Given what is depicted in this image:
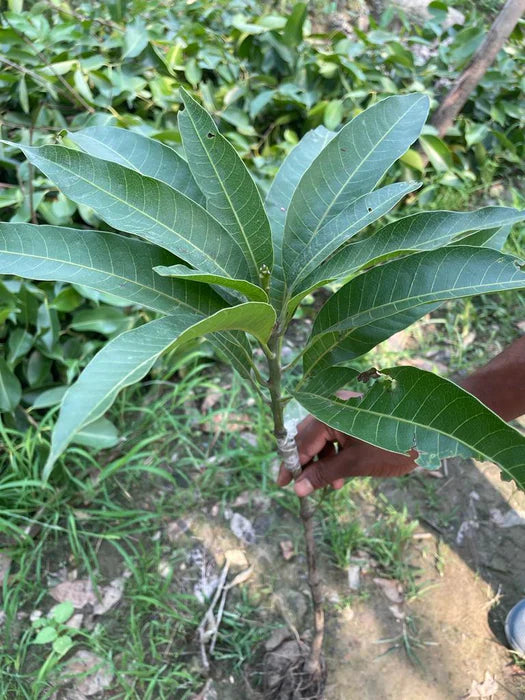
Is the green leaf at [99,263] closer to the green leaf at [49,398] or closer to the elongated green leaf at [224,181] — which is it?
the elongated green leaf at [224,181]

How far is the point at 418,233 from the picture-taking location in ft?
2.56

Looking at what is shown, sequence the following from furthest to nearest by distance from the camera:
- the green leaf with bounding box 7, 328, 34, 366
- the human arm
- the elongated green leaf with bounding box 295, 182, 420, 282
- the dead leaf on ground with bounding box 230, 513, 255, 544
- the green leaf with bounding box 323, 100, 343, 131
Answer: the green leaf with bounding box 323, 100, 343, 131, the green leaf with bounding box 7, 328, 34, 366, the dead leaf on ground with bounding box 230, 513, 255, 544, the human arm, the elongated green leaf with bounding box 295, 182, 420, 282

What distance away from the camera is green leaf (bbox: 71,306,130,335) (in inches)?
82.4

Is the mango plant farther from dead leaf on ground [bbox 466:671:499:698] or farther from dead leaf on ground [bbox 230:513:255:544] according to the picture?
dead leaf on ground [bbox 466:671:499:698]

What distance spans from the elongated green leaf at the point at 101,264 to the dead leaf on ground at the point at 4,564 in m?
1.36

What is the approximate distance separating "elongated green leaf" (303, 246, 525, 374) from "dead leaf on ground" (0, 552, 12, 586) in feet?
4.61

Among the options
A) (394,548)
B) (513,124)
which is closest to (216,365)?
(394,548)

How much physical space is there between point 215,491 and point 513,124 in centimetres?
265

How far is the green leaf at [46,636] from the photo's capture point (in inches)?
61.9

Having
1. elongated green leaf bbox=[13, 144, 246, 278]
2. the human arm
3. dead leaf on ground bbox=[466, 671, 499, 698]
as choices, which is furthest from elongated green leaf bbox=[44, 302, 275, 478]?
dead leaf on ground bbox=[466, 671, 499, 698]

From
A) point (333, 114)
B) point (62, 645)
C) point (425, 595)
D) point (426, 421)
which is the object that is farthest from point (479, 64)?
point (62, 645)

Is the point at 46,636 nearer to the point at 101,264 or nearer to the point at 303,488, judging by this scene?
the point at 303,488

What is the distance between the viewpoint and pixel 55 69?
7.85 ft

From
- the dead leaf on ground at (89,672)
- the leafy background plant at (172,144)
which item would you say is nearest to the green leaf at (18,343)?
the leafy background plant at (172,144)
